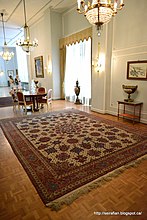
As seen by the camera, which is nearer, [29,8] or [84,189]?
[84,189]

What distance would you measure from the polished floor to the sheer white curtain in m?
5.11

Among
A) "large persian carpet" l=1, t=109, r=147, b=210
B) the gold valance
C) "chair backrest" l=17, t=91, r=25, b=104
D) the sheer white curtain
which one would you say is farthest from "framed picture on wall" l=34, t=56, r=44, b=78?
"large persian carpet" l=1, t=109, r=147, b=210

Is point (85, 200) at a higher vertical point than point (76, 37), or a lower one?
lower

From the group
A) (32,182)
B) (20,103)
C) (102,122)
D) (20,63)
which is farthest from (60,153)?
(20,63)

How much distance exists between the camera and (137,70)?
14.9 ft

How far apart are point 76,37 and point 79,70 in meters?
1.49

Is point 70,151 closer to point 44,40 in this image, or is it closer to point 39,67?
point 44,40

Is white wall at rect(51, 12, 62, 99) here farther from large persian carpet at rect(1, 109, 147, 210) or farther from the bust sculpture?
the bust sculpture

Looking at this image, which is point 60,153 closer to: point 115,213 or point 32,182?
point 32,182

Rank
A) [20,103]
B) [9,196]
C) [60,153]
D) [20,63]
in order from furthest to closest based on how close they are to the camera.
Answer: [20,63] → [20,103] → [60,153] → [9,196]

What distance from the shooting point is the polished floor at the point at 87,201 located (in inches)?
65.9

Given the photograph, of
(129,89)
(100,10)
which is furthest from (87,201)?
(129,89)

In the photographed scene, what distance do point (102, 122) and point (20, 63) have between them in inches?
516

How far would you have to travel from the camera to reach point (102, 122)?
468cm
